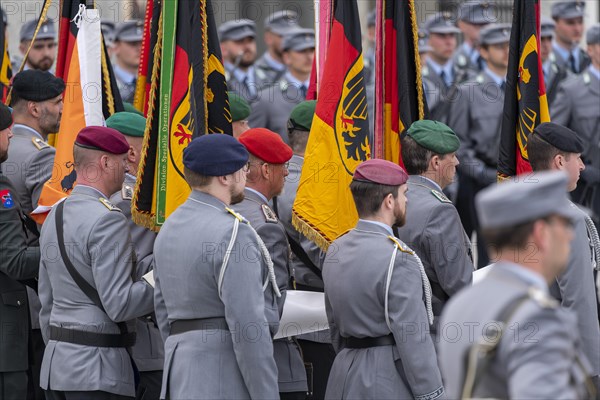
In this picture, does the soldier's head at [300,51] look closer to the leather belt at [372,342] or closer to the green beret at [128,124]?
the green beret at [128,124]

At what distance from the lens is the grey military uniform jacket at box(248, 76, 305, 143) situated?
1080 cm

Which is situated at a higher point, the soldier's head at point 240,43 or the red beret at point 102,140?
the red beret at point 102,140

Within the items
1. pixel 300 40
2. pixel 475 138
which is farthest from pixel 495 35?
pixel 300 40

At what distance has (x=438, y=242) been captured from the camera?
5789 millimetres

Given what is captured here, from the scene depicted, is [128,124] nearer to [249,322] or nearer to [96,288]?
[96,288]

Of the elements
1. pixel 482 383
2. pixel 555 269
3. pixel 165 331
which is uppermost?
pixel 555 269

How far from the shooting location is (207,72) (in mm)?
6223

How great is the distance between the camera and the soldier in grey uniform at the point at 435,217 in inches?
226

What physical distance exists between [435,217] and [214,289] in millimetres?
1359

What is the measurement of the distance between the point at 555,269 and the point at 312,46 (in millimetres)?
8156

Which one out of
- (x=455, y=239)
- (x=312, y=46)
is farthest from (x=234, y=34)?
(x=455, y=239)

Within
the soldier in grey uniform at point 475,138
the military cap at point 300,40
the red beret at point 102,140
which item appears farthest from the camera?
the military cap at point 300,40

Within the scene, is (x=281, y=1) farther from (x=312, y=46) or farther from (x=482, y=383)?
(x=482, y=383)

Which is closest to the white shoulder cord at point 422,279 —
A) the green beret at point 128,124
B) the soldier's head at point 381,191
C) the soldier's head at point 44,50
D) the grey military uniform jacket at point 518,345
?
the soldier's head at point 381,191
